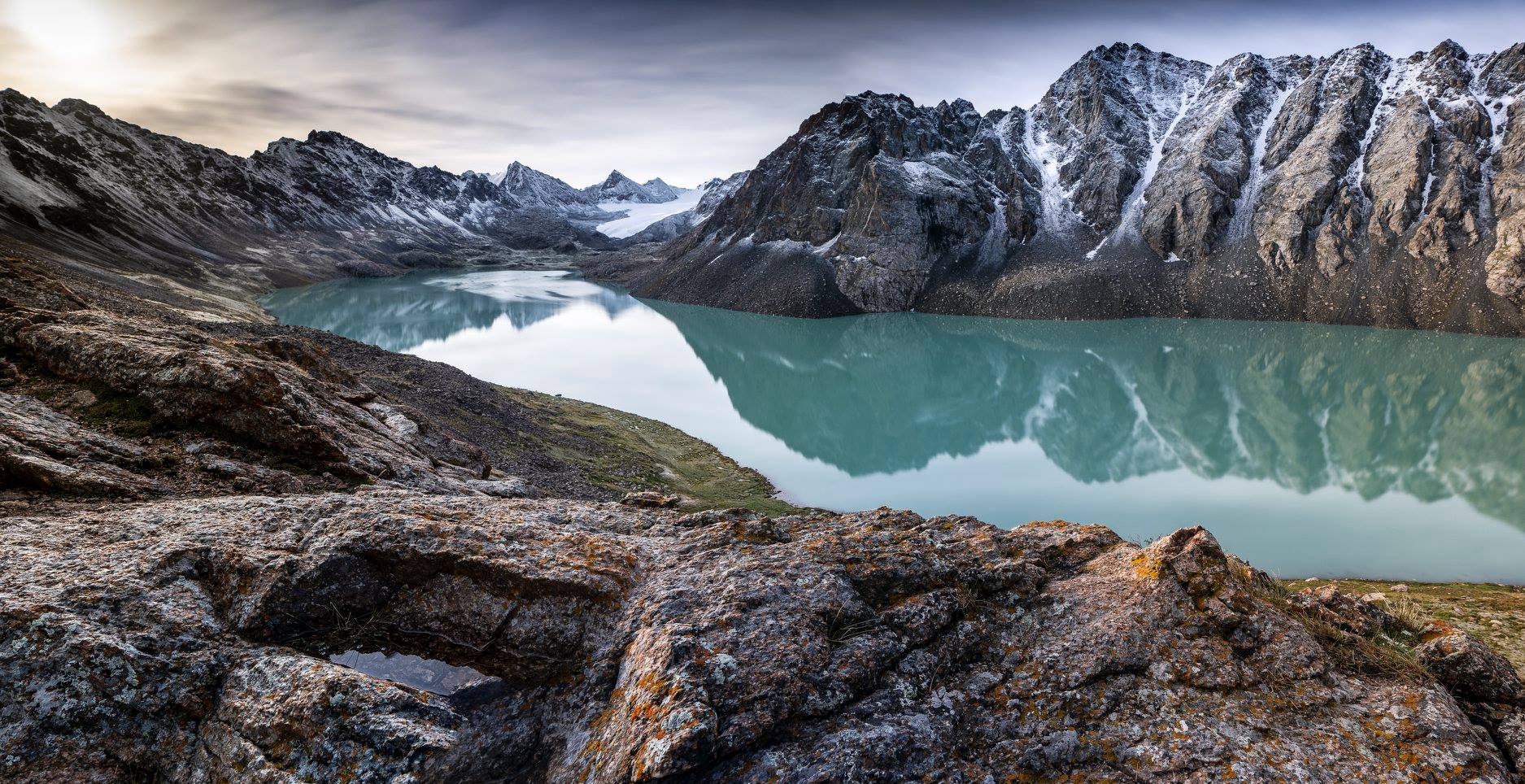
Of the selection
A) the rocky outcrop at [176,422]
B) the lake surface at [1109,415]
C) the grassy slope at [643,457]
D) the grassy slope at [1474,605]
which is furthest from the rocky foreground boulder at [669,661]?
the lake surface at [1109,415]

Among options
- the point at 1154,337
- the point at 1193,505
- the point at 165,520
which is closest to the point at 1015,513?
the point at 1193,505

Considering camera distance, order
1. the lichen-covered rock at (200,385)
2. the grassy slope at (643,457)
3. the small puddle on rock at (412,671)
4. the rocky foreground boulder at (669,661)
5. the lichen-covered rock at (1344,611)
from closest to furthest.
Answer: the rocky foreground boulder at (669,661)
the small puddle on rock at (412,671)
the lichen-covered rock at (1344,611)
the lichen-covered rock at (200,385)
the grassy slope at (643,457)

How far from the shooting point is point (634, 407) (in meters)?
58.9

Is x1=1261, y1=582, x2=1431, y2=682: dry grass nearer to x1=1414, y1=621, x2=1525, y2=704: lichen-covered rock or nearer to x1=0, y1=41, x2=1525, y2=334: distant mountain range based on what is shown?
x1=1414, y1=621, x2=1525, y2=704: lichen-covered rock

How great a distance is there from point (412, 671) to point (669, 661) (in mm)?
3176

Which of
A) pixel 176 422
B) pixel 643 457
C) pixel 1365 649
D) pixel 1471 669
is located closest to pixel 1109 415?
pixel 643 457

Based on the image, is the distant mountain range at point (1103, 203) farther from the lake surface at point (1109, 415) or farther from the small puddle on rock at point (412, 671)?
the small puddle on rock at point (412, 671)

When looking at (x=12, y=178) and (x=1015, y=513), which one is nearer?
(x=1015, y=513)

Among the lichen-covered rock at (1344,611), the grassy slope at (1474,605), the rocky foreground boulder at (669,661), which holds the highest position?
the lichen-covered rock at (1344,611)

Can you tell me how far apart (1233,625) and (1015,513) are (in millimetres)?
29957

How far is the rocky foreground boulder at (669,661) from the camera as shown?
219 inches

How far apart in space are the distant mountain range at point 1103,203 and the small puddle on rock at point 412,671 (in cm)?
12180

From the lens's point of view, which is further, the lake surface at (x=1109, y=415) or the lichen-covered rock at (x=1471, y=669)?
the lake surface at (x=1109, y=415)

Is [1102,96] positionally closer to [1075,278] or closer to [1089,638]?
[1075,278]
